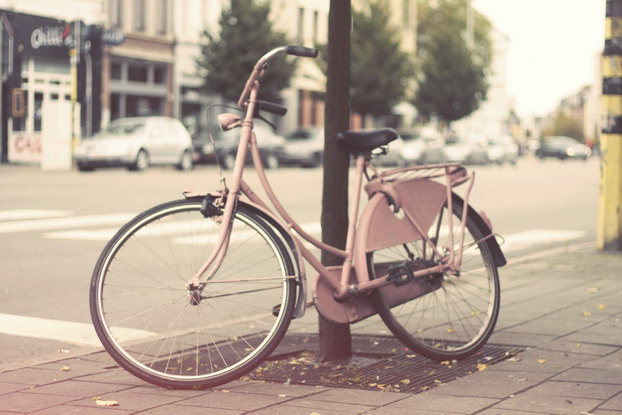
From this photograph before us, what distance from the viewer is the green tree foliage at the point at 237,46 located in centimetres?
4291

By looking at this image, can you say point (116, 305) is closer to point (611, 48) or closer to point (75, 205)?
point (611, 48)

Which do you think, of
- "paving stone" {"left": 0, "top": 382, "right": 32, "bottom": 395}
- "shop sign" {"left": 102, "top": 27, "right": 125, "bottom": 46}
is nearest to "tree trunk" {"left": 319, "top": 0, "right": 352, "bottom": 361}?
"paving stone" {"left": 0, "top": 382, "right": 32, "bottom": 395}

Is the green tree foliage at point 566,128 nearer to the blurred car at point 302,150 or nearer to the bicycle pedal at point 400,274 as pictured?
the blurred car at point 302,150

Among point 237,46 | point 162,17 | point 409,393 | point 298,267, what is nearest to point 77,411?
point 298,267

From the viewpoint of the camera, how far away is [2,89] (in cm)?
3609

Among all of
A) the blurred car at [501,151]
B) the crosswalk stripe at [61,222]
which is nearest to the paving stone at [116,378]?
the crosswalk stripe at [61,222]

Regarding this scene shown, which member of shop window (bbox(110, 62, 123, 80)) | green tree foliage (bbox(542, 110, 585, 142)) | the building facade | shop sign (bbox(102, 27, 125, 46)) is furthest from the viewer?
green tree foliage (bbox(542, 110, 585, 142))

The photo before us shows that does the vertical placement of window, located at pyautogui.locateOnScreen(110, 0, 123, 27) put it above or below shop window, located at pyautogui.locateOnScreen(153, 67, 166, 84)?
above

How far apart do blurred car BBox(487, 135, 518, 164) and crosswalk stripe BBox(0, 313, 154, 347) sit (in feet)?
164

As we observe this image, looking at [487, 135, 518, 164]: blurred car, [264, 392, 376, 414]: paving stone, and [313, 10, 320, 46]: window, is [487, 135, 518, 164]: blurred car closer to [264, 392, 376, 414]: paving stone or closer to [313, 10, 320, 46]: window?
[313, 10, 320, 46]: window

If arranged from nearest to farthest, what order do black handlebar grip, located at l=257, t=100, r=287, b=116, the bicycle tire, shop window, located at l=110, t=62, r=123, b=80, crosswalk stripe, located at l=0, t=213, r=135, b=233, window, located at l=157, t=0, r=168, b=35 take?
black handlebar grip, located at l=257, t=100, r=287, b=116, the bicycle tire, crosswalk stripe, located at l=0, t=213, r=135, b=233, shop window, located at l=110, t=62, r=123, b=80, window, located at l=157, t=0, r=168, b=35

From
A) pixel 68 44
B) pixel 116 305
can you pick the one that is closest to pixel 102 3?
pixel 68 44

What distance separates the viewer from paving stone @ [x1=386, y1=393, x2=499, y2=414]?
4.33 m

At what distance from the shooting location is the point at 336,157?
5.46 meters
